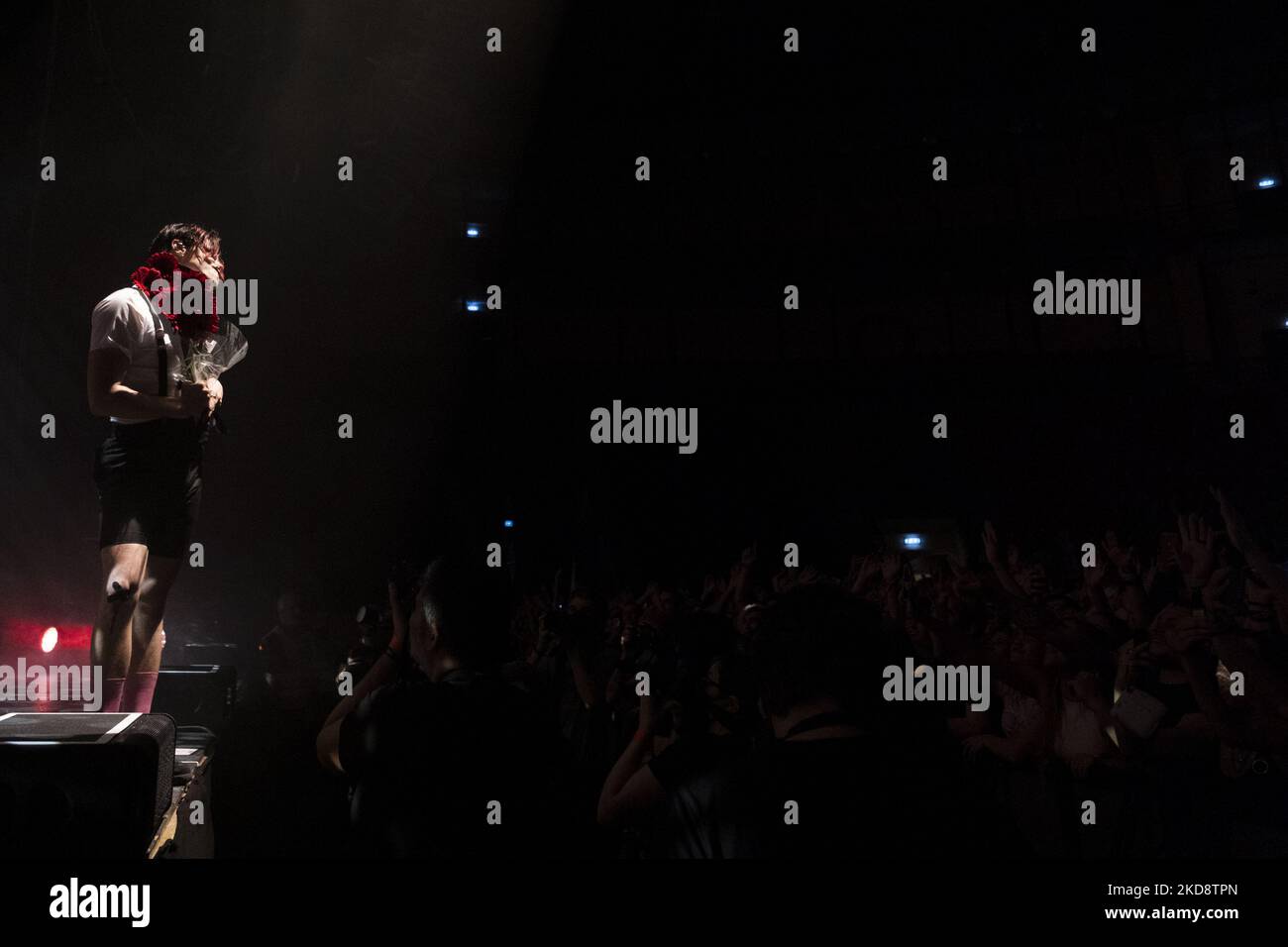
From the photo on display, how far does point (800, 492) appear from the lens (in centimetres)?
486

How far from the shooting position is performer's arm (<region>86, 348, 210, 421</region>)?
7.63 ft

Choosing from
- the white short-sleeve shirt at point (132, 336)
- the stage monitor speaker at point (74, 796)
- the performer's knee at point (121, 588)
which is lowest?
the stage monitor speaker at point (74, 796)

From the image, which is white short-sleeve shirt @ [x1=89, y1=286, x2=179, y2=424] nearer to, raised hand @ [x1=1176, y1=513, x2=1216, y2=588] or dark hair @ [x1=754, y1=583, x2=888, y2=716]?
dark hair @ [x1=754, y1=583, x2=888, y2=716]

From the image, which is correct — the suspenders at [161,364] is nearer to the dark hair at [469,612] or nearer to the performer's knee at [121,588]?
the performer's knee at [121,588]

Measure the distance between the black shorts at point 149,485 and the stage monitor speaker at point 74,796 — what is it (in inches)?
33.0

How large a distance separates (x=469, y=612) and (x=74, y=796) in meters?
0.77

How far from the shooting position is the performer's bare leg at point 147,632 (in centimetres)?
239

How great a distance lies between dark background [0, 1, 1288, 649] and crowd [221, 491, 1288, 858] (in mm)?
725

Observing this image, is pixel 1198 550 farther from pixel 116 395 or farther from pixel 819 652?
pixel 116 395

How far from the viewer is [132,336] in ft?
7.81

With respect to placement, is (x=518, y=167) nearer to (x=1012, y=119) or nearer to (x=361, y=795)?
(x=1012, y=119)

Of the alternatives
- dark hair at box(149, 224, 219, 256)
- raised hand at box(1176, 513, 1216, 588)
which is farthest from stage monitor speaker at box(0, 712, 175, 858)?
raised hand at box(1176, 513, 1216, 588)

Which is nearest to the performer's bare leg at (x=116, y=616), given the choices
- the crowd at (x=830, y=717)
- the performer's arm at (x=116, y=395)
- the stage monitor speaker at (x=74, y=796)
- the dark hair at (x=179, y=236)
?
the performer's arm at (x=116, y=395)

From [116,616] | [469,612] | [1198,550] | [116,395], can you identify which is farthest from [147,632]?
[1198,550]
